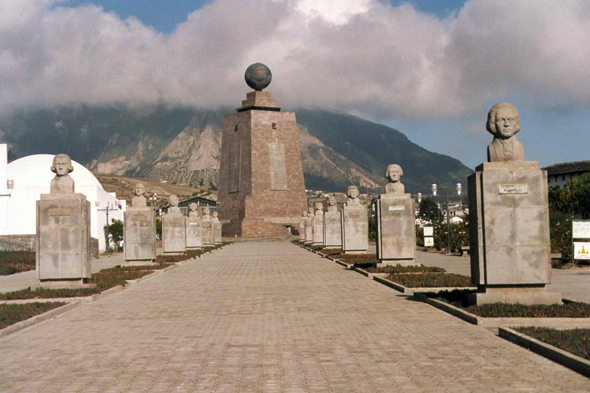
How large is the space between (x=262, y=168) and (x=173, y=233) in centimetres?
4412

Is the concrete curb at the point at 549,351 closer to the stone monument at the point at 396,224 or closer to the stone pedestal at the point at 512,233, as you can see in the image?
the stone pedestal at the point at 512,233

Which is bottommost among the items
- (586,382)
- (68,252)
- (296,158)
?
(586,382)

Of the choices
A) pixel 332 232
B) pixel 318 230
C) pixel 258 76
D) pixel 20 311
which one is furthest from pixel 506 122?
pixel 258 76

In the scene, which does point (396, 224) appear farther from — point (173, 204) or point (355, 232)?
point (173, 204)

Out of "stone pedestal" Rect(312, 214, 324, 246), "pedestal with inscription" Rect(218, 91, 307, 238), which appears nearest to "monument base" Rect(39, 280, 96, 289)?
"stone pedestal" Rect(312, 214, 324, 246)

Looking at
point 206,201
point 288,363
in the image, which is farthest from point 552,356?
point 206,201

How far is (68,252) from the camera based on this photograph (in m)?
14.6

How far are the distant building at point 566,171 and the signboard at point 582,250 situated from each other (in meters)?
Result: 62.0

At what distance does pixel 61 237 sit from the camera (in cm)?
1455

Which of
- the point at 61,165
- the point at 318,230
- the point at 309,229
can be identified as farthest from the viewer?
the point at 309,229

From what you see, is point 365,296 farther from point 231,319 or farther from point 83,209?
point 83,209

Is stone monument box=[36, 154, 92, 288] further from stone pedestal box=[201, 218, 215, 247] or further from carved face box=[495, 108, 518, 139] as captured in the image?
stone pedestal box=[201, 218, 215, 247]

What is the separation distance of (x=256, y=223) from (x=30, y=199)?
28.8 metres

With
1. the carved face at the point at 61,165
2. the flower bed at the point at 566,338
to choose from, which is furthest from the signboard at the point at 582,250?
the carved face at the point at 61,165
